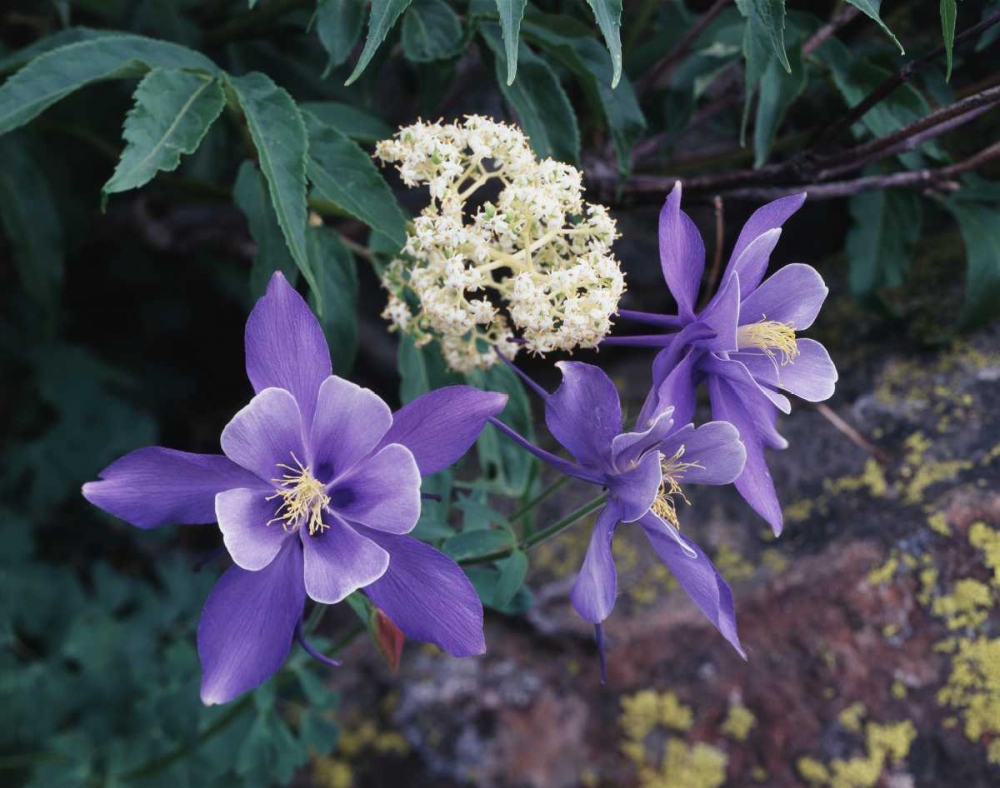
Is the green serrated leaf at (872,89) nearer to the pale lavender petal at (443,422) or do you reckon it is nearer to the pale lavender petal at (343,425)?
the pale lavender petal at (443,422)

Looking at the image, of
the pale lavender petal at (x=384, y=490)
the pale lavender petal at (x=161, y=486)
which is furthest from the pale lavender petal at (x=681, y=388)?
the pale lavender petal at (x=161, y=486)

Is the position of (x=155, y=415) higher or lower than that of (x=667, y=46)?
lower

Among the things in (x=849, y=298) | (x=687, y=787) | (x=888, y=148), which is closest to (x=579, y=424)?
(x=888, y=148)

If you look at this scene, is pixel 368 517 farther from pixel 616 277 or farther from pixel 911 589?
pixel 911 589

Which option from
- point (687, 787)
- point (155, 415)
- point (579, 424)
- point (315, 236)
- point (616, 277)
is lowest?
point (155, 415)

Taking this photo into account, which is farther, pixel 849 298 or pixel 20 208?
pixel 849 298

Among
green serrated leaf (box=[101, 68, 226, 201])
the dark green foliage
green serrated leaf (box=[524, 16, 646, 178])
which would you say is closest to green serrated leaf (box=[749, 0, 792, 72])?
the dark green foliage
